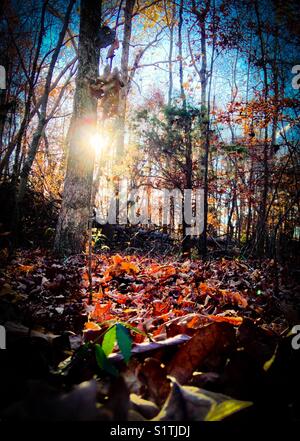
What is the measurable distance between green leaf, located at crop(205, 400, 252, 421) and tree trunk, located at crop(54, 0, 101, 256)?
5.12 meters

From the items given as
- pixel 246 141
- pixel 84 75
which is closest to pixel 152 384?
pixel 84 75

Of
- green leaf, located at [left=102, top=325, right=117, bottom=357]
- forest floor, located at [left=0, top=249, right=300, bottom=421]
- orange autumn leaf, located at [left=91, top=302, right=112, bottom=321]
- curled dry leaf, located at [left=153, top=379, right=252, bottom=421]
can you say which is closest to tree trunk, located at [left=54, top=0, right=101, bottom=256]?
orange autumn leaf, located at [left=91, top=302, right=112, bottom=321]

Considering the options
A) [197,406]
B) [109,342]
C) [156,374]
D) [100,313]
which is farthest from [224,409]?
[100,313]

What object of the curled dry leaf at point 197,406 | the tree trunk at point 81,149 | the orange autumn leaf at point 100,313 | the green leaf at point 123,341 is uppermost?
the tree trunk at point 81,149

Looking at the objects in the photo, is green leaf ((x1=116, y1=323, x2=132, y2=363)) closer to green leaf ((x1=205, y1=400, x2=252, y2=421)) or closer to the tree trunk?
green leaf ((x1=205, y1=400, x2=252, y2=421))

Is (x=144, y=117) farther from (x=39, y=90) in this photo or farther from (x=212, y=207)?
(x=39, y=90)

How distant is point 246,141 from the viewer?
12180 millimetres

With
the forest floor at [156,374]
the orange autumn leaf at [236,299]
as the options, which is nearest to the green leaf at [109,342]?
the forest floor at [156,374]

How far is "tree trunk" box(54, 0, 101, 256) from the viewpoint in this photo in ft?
17.4

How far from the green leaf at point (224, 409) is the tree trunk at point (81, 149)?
5.12 meters

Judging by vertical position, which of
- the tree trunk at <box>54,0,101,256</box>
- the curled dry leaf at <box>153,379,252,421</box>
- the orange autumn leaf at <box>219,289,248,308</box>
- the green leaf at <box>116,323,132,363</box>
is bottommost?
the orange autumn leaf at <box>219,289,248,308</box>

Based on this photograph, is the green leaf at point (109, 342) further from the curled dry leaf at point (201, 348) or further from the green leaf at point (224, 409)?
the green leaf at point (224, 409)

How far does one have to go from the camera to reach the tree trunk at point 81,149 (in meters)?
5.30
